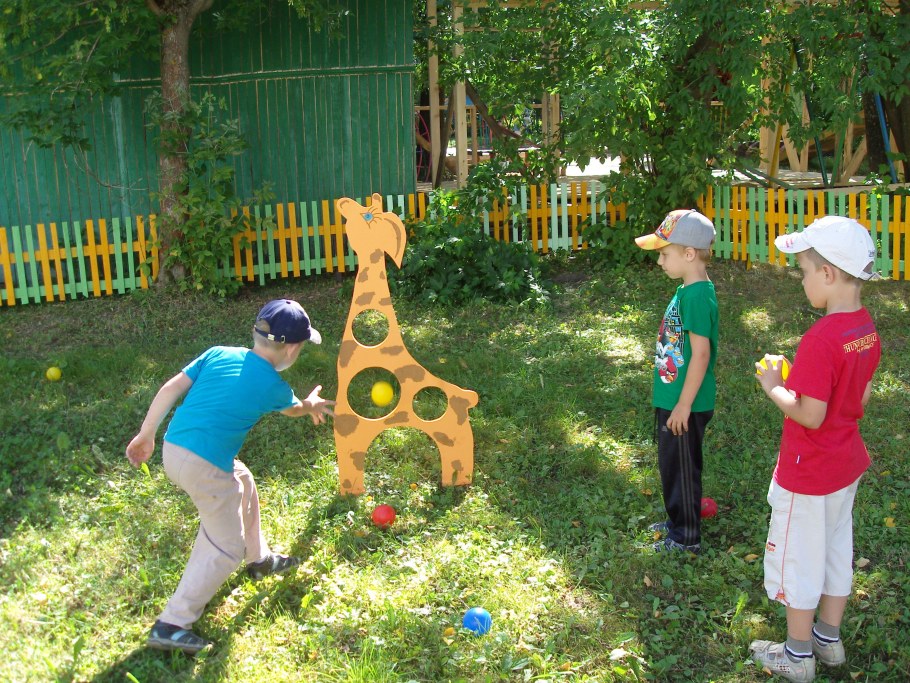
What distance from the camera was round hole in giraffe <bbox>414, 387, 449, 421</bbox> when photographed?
607 cm

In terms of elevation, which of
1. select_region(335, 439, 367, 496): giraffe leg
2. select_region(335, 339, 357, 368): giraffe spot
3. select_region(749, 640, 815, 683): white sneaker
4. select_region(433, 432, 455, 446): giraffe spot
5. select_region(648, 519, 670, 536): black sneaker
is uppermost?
select_region(335, 339, 357, 368): giraffe spot

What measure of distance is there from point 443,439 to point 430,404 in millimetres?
1282

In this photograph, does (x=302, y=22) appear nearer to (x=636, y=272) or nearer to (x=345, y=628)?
(x=636, y=272)

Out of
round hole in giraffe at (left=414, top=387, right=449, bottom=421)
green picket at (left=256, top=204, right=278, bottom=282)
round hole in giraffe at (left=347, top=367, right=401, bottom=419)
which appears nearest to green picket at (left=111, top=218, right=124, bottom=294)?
green picket at (left=256, top=204, right=278, bottom=282)

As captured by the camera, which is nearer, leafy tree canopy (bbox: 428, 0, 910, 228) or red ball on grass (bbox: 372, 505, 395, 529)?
red ball on grass (bbox: 372, 505, 395, 529)

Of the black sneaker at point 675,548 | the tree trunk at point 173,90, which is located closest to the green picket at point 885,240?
the black sneaker at point 675,548

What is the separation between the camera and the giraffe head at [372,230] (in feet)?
15.3

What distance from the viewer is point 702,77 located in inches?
371

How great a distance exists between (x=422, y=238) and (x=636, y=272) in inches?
88.0

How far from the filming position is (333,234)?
9898 millimetres

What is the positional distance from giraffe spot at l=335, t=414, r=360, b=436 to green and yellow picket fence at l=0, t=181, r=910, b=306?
465 cm

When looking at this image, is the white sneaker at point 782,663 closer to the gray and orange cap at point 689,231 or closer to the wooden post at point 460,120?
the gray and orange cap at point 689,231

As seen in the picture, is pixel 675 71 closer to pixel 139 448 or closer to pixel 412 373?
pixel 412 373

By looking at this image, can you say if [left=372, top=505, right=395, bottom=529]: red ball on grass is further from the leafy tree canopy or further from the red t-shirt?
the leafy tree canopy
